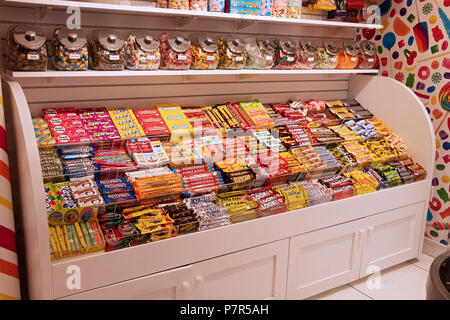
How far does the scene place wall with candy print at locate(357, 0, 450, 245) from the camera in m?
3.41

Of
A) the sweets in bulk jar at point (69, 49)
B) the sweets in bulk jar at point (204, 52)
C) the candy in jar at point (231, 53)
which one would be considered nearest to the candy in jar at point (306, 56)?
the candy in jar at point (231, 53)

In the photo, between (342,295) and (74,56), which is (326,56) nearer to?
(342,295)

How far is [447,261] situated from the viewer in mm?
1072

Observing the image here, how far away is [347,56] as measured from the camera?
340 cm

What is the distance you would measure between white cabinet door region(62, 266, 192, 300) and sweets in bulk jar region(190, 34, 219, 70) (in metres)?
1.29

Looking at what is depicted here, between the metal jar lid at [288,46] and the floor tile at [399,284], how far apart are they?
1833mm

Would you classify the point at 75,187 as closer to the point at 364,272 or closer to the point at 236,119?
the point at 236,119

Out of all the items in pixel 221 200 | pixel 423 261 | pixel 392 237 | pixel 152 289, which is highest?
pixel 221 200

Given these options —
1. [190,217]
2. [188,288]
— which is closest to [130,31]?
[190,217]

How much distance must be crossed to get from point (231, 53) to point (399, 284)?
2168mm

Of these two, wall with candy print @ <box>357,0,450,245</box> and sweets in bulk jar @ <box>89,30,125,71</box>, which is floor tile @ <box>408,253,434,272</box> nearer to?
wall with candy print @ <box>357,0,450,245</box>

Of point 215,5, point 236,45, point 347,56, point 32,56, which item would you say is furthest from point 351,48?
point 32,56

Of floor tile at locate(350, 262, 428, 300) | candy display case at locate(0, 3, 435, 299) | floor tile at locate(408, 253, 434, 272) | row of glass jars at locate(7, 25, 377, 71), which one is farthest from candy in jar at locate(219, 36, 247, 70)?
floor tile at locate(408, 253, 434, 272)
